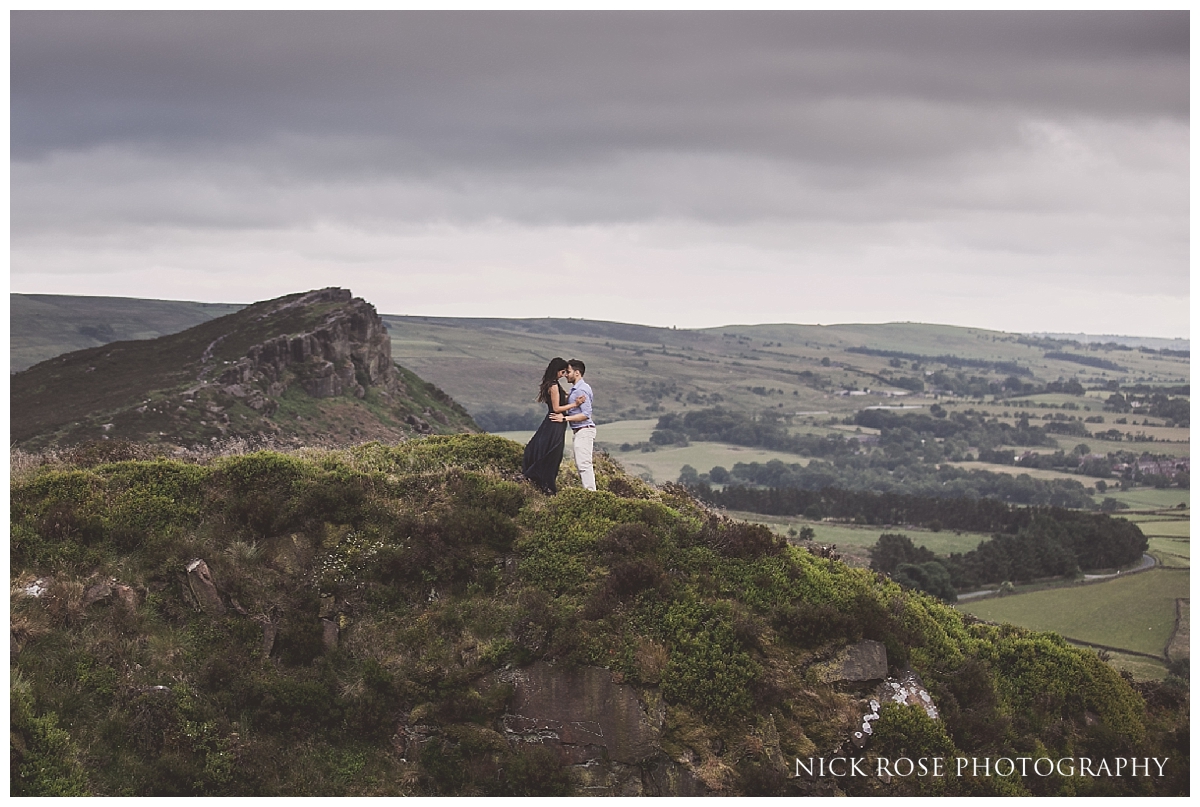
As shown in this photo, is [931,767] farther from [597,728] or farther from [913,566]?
[913,566]

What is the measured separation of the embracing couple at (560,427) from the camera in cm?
1508

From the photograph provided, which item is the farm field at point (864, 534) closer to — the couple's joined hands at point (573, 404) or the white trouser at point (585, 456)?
the white trouser at point (585, 456)

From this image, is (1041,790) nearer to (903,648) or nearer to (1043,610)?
(903,648)

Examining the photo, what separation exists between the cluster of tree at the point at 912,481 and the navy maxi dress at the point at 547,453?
137m

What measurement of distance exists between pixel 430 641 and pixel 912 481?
177 m

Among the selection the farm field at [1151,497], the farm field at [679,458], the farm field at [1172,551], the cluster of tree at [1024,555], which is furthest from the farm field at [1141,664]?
the farm field at [679,458]

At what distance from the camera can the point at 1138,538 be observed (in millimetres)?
85688

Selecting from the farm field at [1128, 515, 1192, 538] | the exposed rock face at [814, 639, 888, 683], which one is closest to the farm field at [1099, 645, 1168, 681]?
the exposed rock face at [814, 639, 888, 683]

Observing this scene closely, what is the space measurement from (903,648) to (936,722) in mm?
1120

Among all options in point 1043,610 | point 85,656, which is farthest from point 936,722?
point 1043,610

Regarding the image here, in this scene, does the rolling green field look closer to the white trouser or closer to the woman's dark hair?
the white trouser

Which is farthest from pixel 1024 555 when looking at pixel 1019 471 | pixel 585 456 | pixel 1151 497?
pixel 1019 471

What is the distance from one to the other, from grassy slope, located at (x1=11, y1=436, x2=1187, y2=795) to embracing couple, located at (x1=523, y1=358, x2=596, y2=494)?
0.51m

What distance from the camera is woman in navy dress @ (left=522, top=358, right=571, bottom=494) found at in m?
15.1
